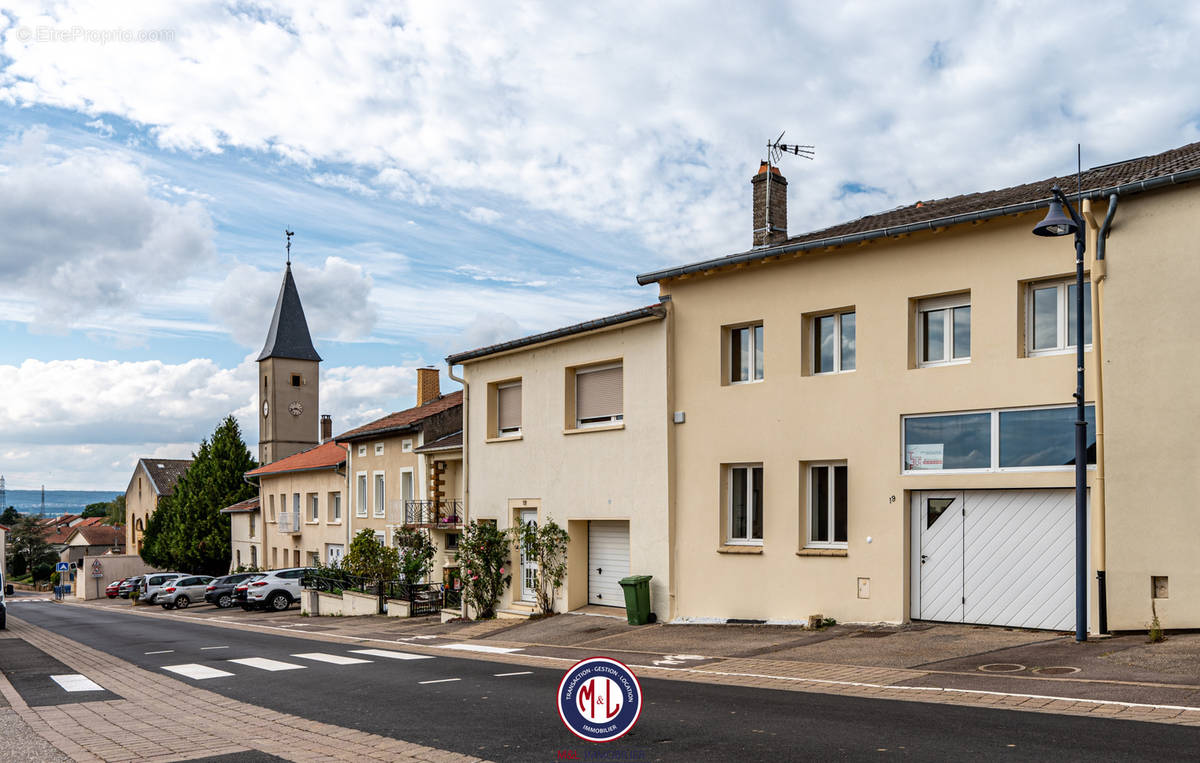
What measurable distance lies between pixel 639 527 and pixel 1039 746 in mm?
13386

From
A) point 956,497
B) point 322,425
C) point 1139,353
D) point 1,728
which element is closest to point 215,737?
point 1,728

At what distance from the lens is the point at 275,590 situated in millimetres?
37125

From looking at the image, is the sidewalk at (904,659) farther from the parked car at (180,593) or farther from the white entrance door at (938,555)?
the parked car at (180,593)

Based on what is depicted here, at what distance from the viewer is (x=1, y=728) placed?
380 inches

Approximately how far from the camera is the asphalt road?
24.5ft

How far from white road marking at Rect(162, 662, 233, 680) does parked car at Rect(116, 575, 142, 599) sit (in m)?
42.6

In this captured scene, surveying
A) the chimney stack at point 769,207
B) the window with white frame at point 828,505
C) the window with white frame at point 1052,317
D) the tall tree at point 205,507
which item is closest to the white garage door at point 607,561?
the window with white frame at point 828,505

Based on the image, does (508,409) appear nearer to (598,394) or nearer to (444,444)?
(598,394)

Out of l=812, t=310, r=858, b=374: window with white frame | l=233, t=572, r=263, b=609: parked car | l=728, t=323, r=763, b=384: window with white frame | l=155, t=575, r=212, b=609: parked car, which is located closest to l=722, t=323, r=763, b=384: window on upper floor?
l=728, t=323, r=763, b=384: window with white frame

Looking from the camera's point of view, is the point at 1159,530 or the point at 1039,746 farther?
the point at 1159,530

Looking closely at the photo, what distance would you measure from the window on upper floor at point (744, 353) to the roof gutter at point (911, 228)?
1290 mm

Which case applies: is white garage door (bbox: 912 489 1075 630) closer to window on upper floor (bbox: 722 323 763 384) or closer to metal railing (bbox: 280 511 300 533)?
window on upper floor (bbox: 722 323 763 384)

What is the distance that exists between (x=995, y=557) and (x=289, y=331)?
72.4 meters

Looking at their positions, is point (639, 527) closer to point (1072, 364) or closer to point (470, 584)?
point (470, 584)
